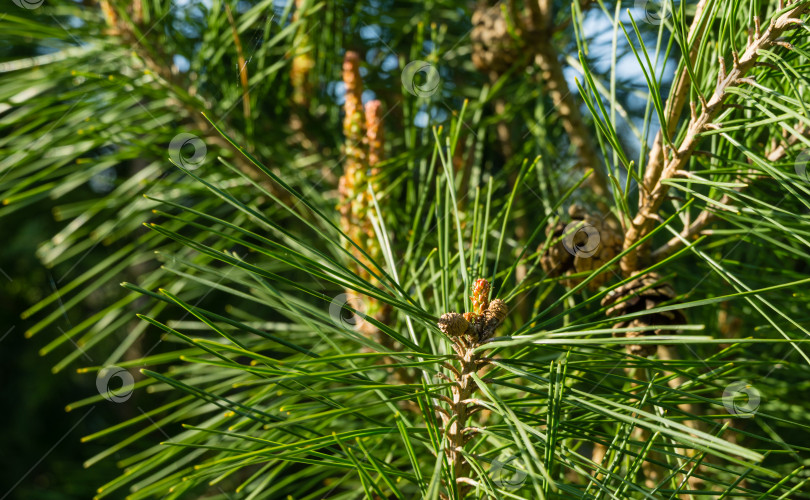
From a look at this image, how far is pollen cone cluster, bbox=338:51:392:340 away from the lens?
2.29 feet

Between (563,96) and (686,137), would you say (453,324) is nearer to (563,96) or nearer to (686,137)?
(686,137)

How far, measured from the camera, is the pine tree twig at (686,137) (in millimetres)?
424

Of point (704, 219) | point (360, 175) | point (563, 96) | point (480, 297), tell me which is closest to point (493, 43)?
point (563, 96)

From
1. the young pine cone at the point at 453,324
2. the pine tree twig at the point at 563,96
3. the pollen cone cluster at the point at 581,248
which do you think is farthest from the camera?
the pine tree twig at the point at 563,96

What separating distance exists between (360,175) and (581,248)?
279mm

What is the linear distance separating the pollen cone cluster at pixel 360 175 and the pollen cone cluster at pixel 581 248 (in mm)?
194

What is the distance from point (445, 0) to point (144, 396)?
113 centimetres

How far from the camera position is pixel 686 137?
1.52ft

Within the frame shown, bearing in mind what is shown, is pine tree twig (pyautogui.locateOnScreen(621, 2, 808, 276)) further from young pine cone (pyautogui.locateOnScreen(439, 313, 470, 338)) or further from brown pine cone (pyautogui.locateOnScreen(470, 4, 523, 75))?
brown pine cone (pyautogui.locateOnScreen(470, 4, 523, 75))

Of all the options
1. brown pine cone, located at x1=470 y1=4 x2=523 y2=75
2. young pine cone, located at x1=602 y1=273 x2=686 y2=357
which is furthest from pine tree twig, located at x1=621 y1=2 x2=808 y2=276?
brown pine cone, located at x1=470 y1=4 x2=523 y2=75

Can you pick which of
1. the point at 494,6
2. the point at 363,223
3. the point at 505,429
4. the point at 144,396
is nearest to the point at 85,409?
the point at 144,396

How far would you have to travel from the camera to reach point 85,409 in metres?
1.53

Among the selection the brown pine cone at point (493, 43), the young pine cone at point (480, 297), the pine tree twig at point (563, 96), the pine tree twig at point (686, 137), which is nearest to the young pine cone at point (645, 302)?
the pine tree twig at point (686, 137)

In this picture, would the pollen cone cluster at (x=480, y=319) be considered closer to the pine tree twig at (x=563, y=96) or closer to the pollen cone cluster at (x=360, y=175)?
the pollen cone cluster at (x=360, y=175)
